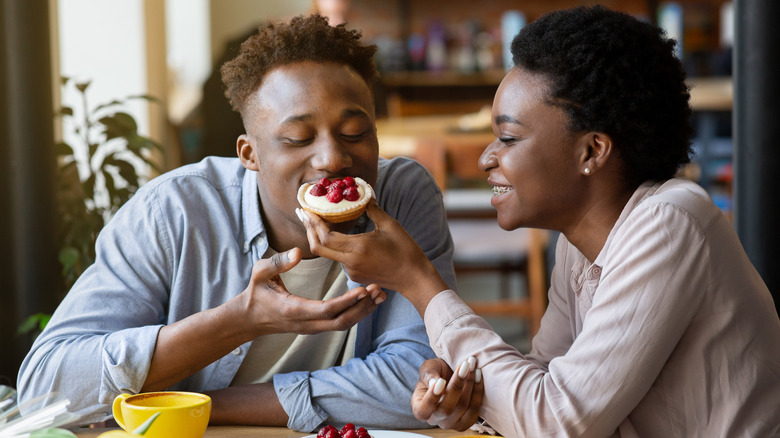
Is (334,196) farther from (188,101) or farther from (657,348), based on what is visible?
(188,101)

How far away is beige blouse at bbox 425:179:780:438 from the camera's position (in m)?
1.27

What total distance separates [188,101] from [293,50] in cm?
422

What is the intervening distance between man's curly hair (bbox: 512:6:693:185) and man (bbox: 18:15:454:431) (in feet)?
1.34

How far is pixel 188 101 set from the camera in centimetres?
570

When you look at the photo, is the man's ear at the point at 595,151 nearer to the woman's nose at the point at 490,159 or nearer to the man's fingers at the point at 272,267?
the woman's nose at the point at 490,159

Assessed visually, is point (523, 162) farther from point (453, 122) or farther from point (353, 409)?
point (453, 122)

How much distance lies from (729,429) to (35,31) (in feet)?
6.31

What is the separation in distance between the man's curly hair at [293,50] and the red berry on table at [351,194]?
0.90 ft

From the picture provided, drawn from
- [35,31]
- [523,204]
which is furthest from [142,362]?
[35,31]

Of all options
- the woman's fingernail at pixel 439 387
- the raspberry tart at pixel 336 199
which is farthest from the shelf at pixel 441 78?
the woman's fingernail at pixel 439 387

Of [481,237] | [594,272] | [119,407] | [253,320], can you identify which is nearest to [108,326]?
[253,320]

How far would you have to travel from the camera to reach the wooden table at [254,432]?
145cm

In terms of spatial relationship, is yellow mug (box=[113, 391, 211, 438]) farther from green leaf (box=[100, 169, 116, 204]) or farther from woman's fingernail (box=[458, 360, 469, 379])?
green leaf (box=[100, 169, 116, 204])

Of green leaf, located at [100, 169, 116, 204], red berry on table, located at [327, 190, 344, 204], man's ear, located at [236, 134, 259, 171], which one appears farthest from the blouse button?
green leaf, located at [100, 169, 116, 204]
